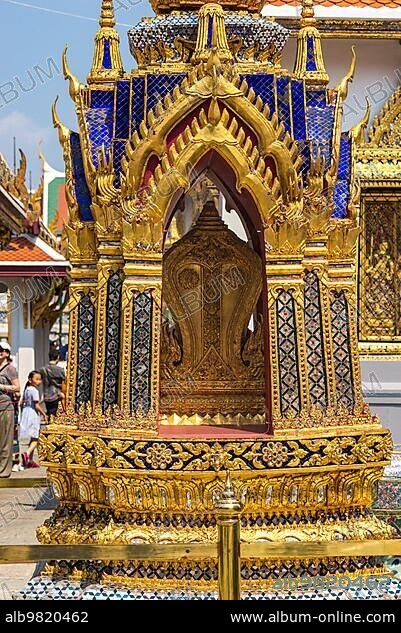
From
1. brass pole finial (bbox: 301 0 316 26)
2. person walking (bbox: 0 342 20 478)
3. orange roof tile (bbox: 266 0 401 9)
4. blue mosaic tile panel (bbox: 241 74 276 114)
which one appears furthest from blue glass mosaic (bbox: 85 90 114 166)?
person walking (bbox: 0 342 20 478)

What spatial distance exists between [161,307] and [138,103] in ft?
4.20

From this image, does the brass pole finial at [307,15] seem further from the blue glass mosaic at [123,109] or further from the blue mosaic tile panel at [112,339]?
the blue mosaic tile panel at [112,339]

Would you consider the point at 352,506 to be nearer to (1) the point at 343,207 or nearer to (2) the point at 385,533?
(2) the point at 385,533

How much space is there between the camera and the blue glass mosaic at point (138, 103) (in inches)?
285

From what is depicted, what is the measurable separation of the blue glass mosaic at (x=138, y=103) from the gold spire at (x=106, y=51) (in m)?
0.35

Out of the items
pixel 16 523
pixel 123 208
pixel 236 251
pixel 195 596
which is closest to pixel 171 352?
pixel 236 251

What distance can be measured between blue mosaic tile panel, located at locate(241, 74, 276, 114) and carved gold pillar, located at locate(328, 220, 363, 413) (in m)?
0.84

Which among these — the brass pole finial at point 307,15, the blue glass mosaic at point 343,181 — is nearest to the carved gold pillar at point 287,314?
the blue glass mosaic at point 343,181

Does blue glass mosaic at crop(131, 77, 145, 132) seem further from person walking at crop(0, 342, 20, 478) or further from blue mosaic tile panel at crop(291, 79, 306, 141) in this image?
person walking at crop(0, 342, 20, 478)

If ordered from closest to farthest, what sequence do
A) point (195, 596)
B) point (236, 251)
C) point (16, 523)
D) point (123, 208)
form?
point (195, 596) < point (123, 208) < point (236, 251) < point (16, 523)

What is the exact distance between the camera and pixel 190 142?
22.8ft

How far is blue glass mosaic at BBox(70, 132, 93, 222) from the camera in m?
7.38

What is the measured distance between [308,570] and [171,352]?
7.14 feet

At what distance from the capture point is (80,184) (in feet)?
24.3
